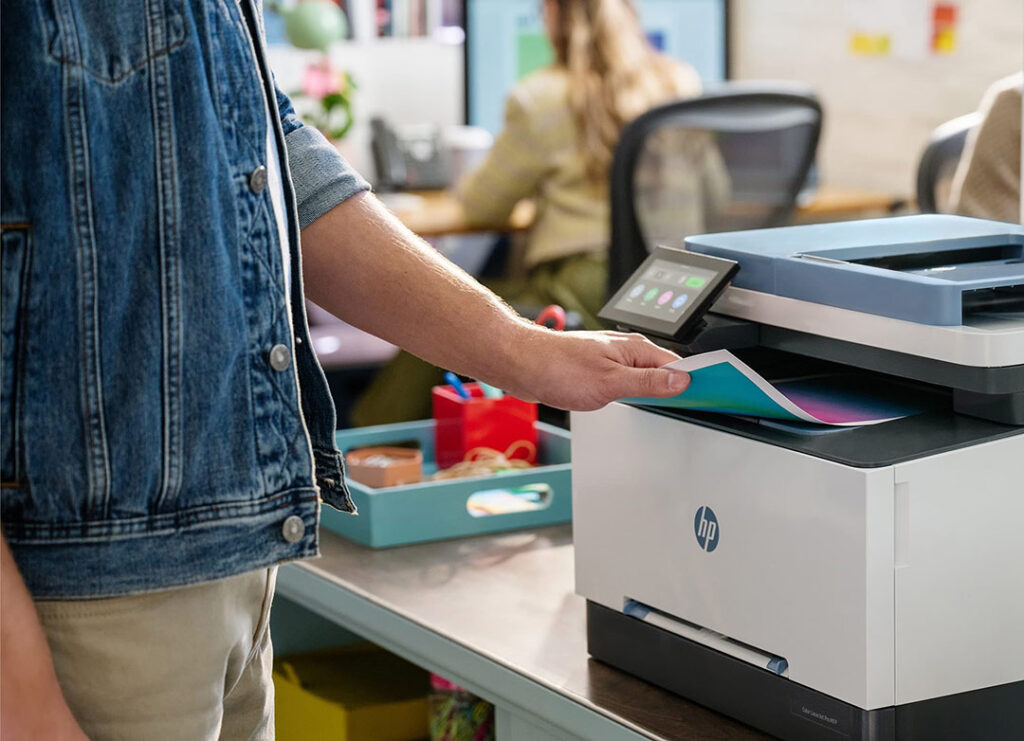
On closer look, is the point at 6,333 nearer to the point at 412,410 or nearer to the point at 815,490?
the point at 815,490

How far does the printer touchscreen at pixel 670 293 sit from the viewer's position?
Result: 44.0 inches

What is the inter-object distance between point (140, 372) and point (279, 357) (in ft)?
0.28

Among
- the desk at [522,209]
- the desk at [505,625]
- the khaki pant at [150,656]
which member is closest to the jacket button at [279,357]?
the khaki pant at [150,656]

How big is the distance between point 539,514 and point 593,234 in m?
1.63

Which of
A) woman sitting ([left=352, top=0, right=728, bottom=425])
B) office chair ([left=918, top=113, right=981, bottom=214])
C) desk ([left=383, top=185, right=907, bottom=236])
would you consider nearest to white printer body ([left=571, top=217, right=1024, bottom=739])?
office chair ([left=918, top=113, right=981, bottom=214])

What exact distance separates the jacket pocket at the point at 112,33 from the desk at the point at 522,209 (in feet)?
7.98

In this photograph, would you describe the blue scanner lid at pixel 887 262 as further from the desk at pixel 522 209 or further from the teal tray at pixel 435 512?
the desk at pixel 522 209

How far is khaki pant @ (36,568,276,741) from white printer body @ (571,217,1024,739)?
1.17 ft

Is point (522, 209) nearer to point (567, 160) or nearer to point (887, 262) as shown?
point (567, 160)

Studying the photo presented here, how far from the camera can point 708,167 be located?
2906 mm

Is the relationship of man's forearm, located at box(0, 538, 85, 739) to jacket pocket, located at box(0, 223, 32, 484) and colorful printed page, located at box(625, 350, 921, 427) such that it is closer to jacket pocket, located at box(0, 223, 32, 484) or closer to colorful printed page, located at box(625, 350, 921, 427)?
jacket pocket, located at box(0, 223, 32, 484)

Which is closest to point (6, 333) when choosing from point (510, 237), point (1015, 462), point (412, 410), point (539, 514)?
point (1015, 462)

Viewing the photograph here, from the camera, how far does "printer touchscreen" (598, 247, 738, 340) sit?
1.12 m

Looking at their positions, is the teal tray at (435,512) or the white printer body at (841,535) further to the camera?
the teal tray at (435,512)
